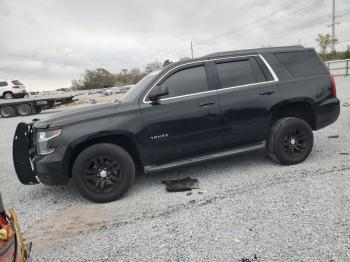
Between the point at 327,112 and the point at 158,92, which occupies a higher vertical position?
the point at 158,92

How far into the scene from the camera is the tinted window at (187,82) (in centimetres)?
395

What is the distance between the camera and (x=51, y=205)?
3.81m

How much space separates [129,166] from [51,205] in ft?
4.22

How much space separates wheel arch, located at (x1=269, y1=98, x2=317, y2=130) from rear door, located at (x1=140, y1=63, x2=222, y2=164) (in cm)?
107

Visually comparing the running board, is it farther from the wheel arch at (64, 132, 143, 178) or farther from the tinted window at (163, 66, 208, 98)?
the tinted window at (163, 66, 208, 98)

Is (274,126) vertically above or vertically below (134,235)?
above

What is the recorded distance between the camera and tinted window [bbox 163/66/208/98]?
395 centimetres

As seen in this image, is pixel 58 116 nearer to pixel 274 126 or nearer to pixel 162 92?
pixel 162 92

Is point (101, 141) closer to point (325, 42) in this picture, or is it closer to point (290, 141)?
point (290, 141)

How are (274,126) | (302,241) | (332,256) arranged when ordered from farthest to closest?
(274,126) → (302,241) → (332,256)

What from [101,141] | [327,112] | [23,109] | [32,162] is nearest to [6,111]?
[23,109]

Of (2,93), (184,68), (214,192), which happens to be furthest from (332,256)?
(2,93)

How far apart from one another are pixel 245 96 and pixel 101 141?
89.2 inches

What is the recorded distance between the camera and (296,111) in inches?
182
